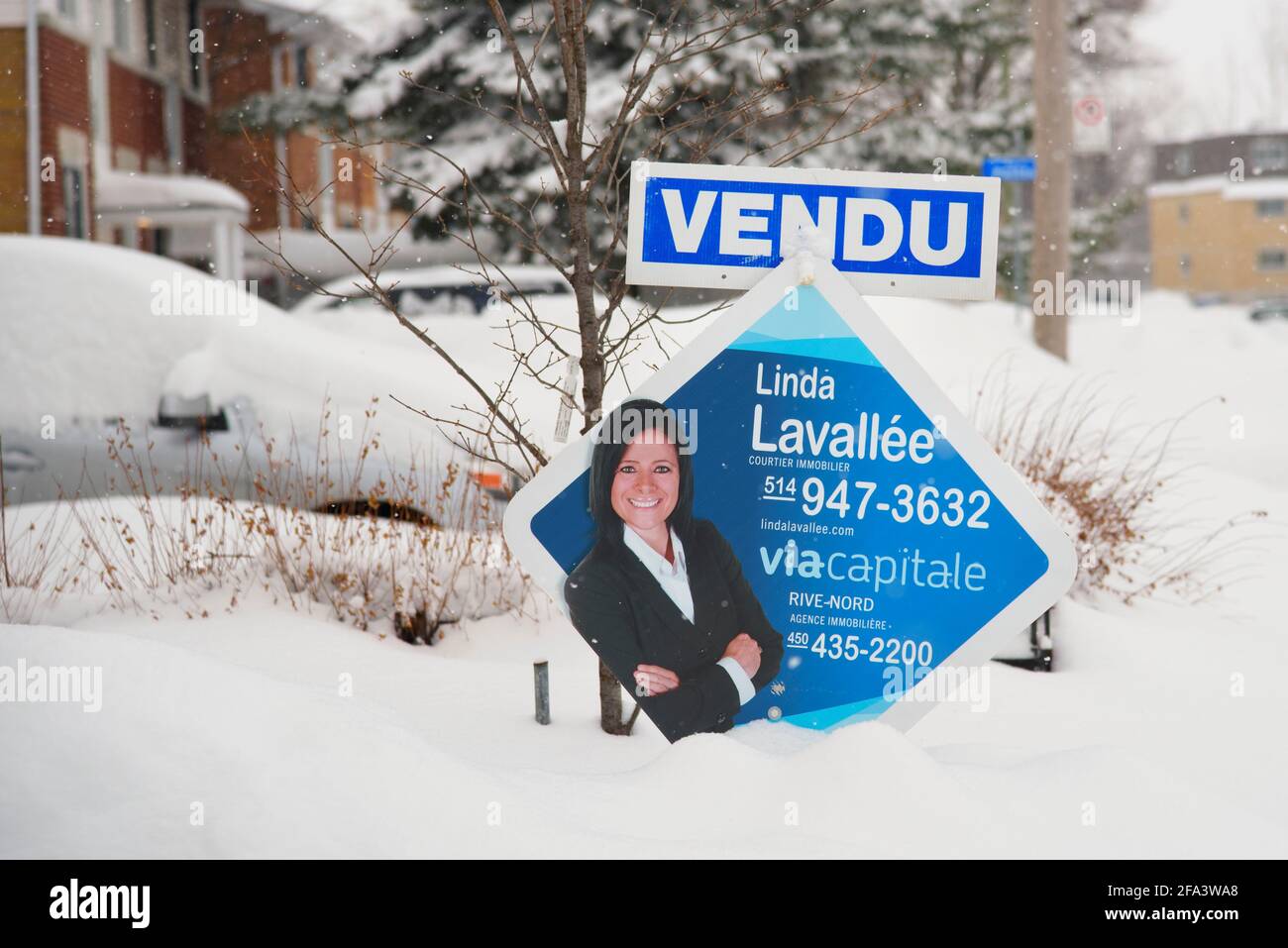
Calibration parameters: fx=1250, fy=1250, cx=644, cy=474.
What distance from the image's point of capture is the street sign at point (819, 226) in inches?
128

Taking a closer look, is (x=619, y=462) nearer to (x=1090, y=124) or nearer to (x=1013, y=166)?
(x=1013, y=166)

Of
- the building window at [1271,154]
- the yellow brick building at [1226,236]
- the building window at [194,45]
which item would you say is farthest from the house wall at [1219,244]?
the building window at [194,45]

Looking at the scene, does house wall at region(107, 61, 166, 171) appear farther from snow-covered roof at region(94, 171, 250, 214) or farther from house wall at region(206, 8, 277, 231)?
house wall at region(206, 8, 277, 231)

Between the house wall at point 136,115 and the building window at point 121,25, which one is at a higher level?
the building window at point 121,25

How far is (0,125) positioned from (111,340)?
11042mm

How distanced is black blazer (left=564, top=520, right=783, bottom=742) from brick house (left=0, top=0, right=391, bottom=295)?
8532 millimetres

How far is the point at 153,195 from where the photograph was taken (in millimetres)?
18156

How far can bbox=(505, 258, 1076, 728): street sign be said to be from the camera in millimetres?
3191

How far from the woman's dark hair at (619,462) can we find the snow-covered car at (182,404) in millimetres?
2633

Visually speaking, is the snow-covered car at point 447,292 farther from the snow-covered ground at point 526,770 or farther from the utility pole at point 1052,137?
the snow-covered ground at point 526,770

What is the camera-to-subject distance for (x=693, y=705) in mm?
3236

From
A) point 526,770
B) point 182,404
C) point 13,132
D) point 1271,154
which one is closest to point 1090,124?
point 182,404

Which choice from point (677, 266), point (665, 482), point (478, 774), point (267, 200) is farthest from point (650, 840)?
point (267, 200)

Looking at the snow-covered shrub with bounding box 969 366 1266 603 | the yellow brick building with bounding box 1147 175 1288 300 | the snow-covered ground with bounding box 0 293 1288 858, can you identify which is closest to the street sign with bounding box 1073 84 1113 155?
the snow-covered shrub with bounding box 969 366 1266 603
